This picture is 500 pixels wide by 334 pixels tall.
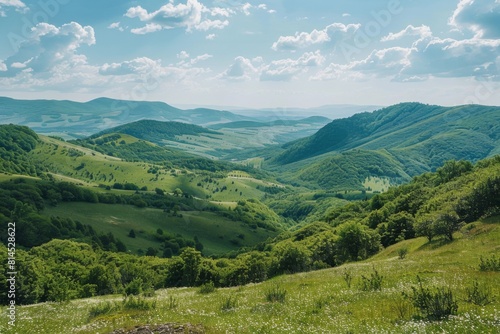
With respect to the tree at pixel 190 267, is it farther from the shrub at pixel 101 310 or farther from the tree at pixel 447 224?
the shrub at pixel 101 310

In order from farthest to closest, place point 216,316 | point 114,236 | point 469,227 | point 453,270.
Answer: point 114,236 < point 469,227 < point 453,270 < point 216,316

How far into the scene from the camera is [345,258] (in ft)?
238

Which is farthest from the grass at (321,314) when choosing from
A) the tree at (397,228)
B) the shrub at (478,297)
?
the tree at (397,228)

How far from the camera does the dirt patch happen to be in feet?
51.2

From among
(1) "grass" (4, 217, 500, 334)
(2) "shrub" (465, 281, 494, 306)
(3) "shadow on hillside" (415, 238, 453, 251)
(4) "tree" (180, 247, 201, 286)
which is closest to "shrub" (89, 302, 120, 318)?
(1) "grass" (4, 217, 500, 334)

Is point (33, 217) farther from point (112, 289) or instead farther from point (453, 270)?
point (453, 270)

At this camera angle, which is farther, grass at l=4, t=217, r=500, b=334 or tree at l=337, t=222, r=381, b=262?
tree at l=337, t=222, r=381, b=262

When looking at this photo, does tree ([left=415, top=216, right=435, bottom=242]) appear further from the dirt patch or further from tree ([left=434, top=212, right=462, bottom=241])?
the dirt patch

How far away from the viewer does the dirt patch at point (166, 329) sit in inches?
614

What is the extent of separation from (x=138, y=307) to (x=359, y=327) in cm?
1457

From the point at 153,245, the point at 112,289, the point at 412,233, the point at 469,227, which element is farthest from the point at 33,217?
the point at 469,227

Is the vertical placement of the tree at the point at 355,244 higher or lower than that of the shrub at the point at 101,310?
lower

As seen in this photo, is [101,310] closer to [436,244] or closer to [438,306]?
[438,306]

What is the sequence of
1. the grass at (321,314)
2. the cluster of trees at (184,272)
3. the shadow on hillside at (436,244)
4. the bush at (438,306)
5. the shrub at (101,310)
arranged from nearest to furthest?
the grass at (321,314) < the bush at (438,306) < the shrub at (101,310) < the shadow on hillside at (436,244) < the cluster of trees at (184,272)
